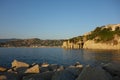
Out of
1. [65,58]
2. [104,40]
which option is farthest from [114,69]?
[104,40]

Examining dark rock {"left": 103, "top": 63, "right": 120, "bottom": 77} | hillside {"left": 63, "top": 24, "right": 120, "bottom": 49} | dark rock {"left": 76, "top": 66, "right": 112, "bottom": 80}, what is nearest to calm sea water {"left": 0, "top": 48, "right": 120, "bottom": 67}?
dark rock {"left": 103, "top": 63, "right": 120, "bottom": 77}

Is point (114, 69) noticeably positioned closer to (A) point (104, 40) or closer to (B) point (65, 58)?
(B) point (65, 58)

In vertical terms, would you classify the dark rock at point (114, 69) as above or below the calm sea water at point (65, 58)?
above

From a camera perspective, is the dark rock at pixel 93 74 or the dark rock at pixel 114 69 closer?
the dark rock at pixel 93 74

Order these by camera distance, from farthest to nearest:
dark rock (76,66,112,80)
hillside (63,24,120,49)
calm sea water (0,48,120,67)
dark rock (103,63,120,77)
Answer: hillside (63,24,120,49) < calm sea water (0,48,120,67) < dark rock (103,63,120,77) < dark rock (76,66,112,80)

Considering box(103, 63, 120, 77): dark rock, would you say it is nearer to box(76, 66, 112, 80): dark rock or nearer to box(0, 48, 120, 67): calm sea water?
box(76, 66, 112, 80): dark rock

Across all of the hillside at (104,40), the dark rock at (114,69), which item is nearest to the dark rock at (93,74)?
the dark rock at (114,69)

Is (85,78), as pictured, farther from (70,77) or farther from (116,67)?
(116,67)

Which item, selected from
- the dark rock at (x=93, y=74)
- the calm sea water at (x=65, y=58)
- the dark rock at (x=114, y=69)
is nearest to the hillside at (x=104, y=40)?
the calm sea water at (x=65, y=58)

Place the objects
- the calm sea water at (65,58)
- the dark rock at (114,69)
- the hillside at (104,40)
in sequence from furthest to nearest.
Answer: the hillside at (104,40)
the calm sea water at (65,58)
the dark rock at (114,69)

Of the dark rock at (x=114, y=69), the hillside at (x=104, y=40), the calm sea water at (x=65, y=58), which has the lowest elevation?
the calm sea water at (x=65, y=58)

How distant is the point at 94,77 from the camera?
1560 cm

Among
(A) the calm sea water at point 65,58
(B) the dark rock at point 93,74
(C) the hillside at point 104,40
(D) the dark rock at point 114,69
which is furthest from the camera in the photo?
(C) the hillside at point 104,40

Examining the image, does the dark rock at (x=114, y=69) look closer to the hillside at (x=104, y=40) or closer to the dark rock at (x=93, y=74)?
the dark rock at (x=93, y=74)
